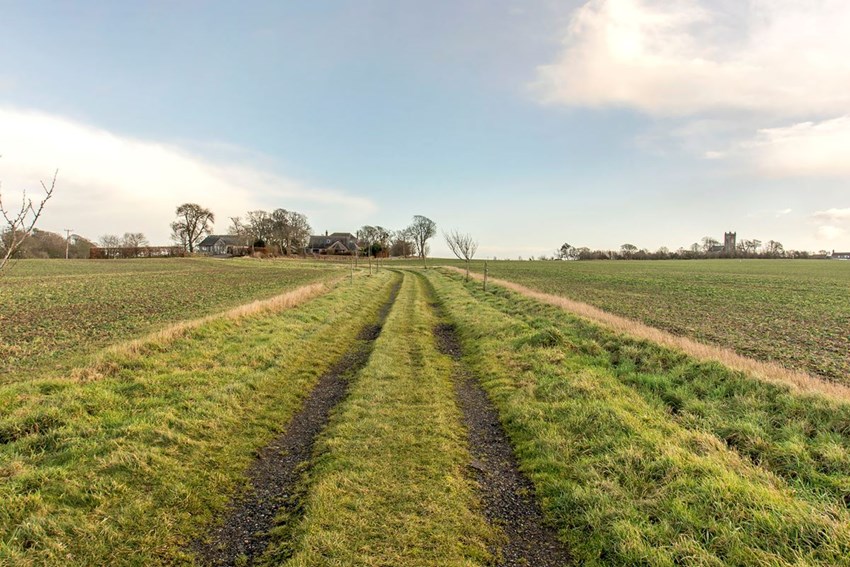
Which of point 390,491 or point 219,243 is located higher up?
point 219,243

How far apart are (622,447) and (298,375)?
298 inches

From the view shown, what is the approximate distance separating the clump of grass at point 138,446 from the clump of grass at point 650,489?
450cm

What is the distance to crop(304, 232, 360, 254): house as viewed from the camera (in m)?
125

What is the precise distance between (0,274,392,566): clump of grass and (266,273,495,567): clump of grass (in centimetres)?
125

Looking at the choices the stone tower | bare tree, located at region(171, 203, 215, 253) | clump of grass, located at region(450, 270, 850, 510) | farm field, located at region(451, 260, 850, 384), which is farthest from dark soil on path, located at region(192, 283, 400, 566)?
the stone tower

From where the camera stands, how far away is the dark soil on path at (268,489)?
422 cm

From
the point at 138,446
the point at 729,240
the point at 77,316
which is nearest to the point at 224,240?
the point at 77,316

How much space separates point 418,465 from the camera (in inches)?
227

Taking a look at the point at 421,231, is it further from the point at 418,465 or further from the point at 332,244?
the point at 418,465

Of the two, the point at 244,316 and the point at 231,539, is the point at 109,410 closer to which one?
the point at 231,539

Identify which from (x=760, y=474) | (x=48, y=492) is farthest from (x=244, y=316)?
(x=760, y=474)

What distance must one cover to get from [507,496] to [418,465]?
133 cm

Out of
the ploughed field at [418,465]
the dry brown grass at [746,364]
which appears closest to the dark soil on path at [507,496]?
the ploughed field at [418,465]

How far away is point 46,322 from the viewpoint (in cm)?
1535
